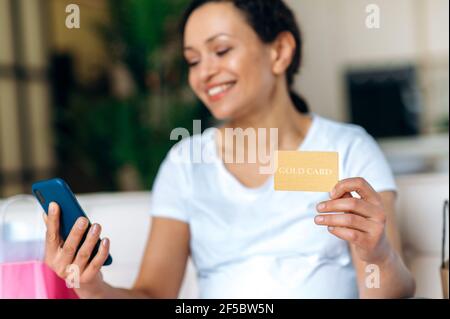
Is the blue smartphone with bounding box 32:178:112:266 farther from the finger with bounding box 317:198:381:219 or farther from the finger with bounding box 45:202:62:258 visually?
the finger with bounding box 317:198:381:219

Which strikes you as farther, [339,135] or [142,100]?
[142,100]

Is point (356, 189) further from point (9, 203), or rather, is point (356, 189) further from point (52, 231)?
point (9, 203)

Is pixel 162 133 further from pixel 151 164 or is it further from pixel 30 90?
pixel 30 90

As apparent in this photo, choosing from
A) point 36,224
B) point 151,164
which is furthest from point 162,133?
point 36,224

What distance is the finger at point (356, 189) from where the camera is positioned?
76cm

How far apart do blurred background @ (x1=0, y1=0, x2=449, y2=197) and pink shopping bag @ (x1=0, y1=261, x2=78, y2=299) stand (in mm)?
1811

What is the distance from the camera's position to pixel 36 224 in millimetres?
1204

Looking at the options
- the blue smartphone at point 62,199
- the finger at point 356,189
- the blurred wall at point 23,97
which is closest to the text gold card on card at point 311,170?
the finger at point 356,189

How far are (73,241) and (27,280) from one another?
7.6 inches

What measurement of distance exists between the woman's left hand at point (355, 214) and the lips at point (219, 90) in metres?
0.35

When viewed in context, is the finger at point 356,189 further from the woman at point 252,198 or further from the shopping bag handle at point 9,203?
the shopping bag handle at point 9,203

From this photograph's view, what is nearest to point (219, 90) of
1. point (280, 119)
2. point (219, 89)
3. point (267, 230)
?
point (219, 89)

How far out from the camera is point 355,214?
776 mm

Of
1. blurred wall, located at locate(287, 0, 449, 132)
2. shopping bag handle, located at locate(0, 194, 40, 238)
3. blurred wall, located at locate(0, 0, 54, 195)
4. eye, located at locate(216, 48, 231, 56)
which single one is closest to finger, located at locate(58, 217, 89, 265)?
shopping bag handle, located at locate(0, 194, 40, 238)
